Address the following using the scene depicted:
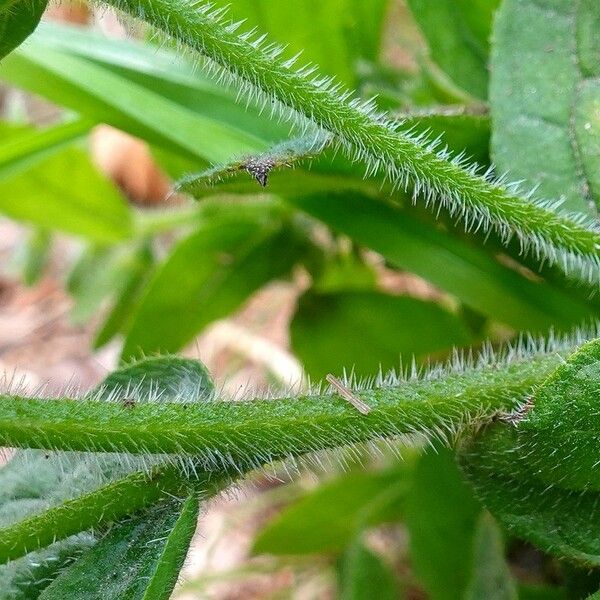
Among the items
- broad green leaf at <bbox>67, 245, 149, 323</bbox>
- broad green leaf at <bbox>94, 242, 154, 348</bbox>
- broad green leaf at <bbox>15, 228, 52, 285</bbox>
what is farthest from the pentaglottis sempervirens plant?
broad green leaf at <bbox>15, 228, 52, 285</bbox>

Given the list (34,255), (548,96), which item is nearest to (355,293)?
(548,96)

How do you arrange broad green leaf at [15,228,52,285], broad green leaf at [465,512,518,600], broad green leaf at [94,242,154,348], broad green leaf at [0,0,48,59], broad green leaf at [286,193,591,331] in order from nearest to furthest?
broad green leaf at [0,0,48,59] < broad green leaf at [465,512,518,600] < broad green leaf at [286,193,591,331] < broad green leaf at [94,242,154,348] < broad green leaf at [15,228,52,285]

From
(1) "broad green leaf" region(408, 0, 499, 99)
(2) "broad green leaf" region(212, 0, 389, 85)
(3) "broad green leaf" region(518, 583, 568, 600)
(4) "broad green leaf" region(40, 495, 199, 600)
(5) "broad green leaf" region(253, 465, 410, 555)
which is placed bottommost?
(5) "broad green leaf" region(253, 465, 410, 555)

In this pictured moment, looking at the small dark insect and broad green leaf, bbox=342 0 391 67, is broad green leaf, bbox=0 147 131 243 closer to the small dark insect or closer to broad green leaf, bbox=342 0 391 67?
broad green leaf, bbox=342 0 391 67

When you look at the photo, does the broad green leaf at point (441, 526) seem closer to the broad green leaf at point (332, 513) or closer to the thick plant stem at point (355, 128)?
the broad green leaf at point (332, 513)

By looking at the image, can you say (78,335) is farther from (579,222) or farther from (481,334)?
(579,222)

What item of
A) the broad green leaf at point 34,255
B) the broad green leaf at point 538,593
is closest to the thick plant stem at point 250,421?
the broad green leaf at point 538,593

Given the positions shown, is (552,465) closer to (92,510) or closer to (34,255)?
(92,510)

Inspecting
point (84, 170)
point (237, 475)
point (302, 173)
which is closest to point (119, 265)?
point (84, 170)
